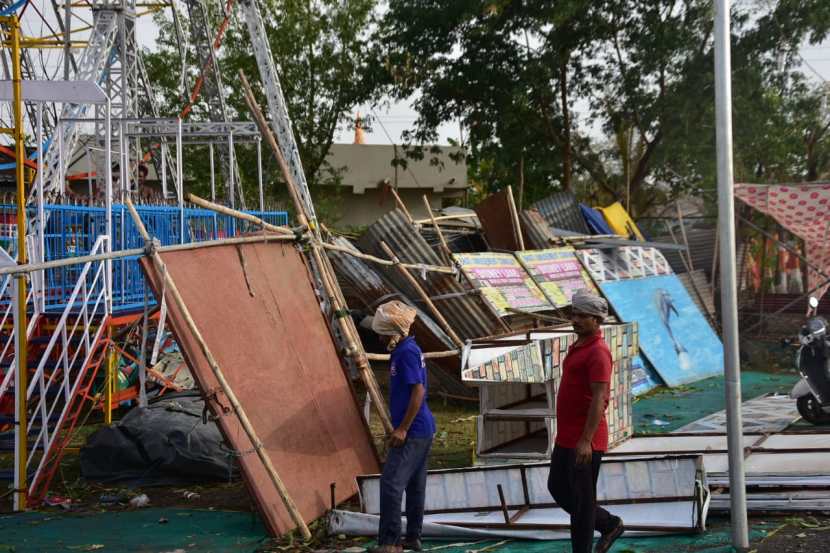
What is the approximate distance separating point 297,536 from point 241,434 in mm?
775

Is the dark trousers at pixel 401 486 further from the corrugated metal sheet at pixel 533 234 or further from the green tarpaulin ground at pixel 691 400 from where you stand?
the corrugated metal sheet at pixel 533 234

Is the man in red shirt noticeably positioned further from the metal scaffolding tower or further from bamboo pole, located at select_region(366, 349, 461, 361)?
the metal scaffolding tower

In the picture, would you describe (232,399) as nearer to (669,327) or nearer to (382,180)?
(669,327)

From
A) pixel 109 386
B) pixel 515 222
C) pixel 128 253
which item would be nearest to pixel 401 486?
pixel 128 253

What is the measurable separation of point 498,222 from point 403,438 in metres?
9.38

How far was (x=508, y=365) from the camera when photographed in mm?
8156

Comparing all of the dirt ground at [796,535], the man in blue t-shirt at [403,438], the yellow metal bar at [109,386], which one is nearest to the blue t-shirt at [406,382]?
the man in blue t-shirt at [403,438]

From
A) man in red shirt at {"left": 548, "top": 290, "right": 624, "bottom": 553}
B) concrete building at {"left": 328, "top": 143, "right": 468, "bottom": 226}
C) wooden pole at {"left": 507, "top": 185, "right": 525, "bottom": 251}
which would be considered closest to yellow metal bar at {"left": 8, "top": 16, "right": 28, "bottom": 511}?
man in red shirt at {"left": 548, "top": 290, "right": 624, "bottom": 553}

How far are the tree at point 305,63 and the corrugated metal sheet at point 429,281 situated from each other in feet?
42.4

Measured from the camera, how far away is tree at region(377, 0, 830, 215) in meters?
19.9

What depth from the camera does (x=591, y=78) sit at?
2180 centimetres

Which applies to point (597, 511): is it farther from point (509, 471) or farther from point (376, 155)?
point (376, 155)

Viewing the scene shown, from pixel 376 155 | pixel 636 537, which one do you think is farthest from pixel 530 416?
pixel 376 155

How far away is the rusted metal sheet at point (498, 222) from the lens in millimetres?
15070
